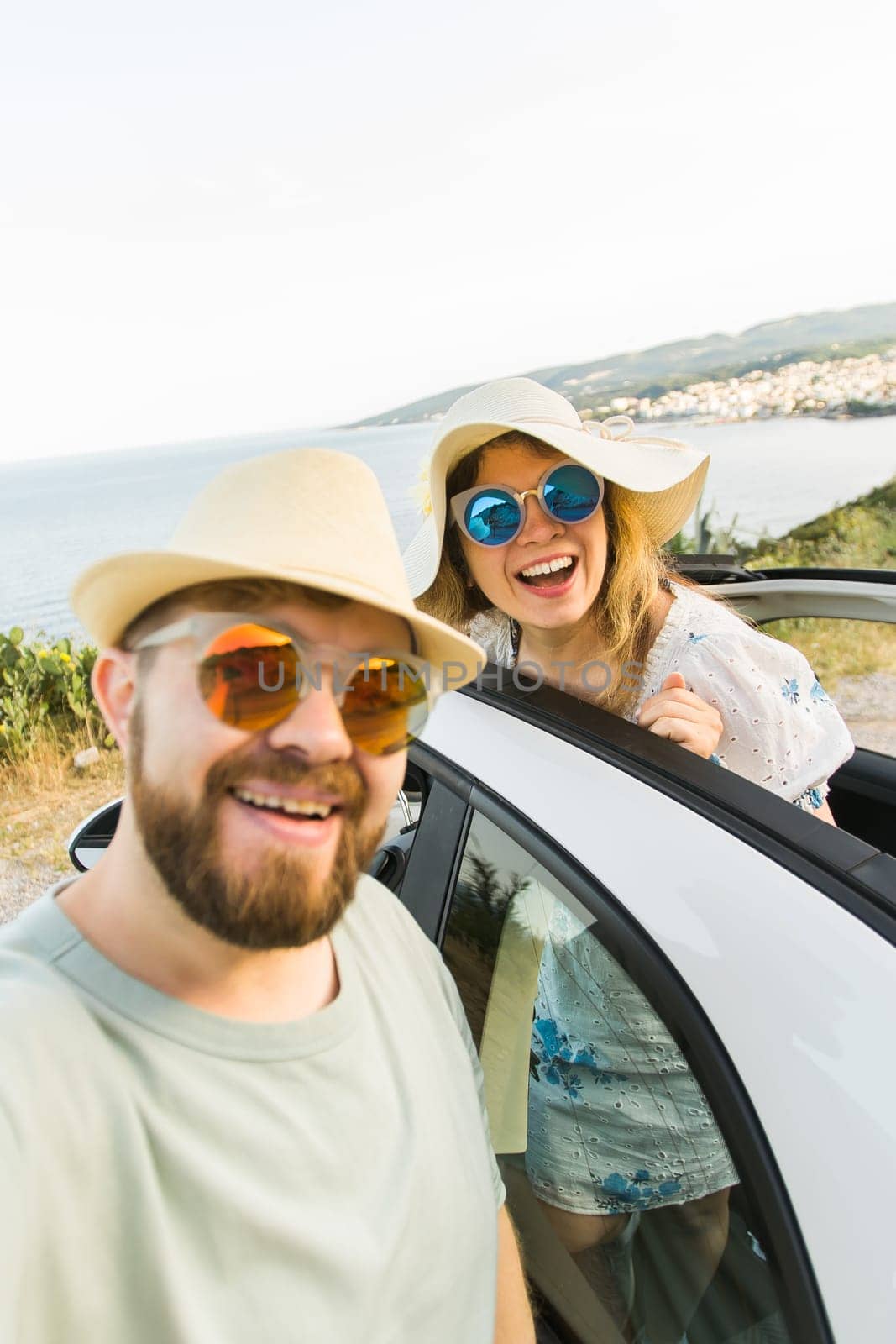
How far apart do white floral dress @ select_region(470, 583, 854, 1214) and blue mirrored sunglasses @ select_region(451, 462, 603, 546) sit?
1.16 ft

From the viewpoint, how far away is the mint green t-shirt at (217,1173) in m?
0.72

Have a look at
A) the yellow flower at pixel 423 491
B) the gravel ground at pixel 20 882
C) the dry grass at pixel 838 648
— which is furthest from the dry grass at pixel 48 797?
A: the dry grass at pixel 838 648

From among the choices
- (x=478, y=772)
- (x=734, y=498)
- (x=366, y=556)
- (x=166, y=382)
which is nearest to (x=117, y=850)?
(x=366, y=556)

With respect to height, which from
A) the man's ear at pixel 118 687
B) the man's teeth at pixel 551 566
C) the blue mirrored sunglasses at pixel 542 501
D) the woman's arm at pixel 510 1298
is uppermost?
the blue mirrored sunglasses at pixel 542 501

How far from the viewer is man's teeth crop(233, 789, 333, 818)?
895 mm

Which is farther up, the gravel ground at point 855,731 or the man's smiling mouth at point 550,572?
the man's smiling mouth at point 550,572

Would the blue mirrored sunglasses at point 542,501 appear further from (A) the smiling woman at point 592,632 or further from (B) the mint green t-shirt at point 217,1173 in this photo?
(B) the mint green t-shirt at point 217,1173

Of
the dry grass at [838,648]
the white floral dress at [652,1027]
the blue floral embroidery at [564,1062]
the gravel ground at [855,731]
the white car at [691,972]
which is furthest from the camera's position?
the dry grass at [838,648]

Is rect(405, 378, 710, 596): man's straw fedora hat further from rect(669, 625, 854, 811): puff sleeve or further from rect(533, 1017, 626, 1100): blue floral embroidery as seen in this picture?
rect(533, 1017, 626, 1100): blue floral embroidery

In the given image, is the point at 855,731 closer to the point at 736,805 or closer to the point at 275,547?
the point at 736,805

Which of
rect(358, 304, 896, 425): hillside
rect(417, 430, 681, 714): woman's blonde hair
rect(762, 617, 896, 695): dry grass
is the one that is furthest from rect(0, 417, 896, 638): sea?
rect(762, 617, 896, 695): dry grass

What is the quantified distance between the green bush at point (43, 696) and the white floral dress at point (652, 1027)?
5.84 m

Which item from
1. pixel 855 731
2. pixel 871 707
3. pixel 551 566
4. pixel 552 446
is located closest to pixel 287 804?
pixel 551 566

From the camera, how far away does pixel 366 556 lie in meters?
1.01
